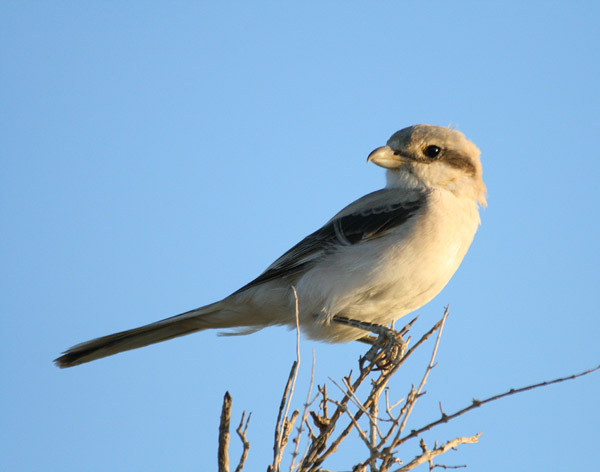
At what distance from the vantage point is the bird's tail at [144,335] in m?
5.83

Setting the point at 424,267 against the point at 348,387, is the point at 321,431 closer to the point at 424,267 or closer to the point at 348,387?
the point at 348,387

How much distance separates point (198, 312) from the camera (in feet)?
20.0

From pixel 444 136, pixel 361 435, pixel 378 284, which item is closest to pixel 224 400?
pixel 361 435

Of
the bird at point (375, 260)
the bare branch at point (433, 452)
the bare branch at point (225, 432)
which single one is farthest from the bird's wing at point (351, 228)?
the bare branch at point (225, 432)

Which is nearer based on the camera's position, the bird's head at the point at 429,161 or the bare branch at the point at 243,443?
the bare branch at the point at 243,443

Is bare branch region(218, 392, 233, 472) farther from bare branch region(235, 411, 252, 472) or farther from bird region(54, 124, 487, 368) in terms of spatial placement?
bird region(54, 124, 487, 368)

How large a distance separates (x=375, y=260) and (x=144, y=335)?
2.08 metres

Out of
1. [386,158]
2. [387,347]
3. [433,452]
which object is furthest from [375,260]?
[433,452]

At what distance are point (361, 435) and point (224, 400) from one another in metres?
0.78

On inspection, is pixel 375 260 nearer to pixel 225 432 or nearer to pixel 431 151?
pixel 431 151

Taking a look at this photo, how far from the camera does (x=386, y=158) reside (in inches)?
246

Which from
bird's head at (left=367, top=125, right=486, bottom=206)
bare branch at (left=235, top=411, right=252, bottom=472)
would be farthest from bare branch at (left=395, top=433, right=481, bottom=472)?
bird's head at (left=367, top=125, right=486, bottom=206)

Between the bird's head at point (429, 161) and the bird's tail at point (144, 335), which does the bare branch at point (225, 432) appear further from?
the bird's head at point (429, 161)

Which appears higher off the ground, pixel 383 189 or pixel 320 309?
pixel 383 189
